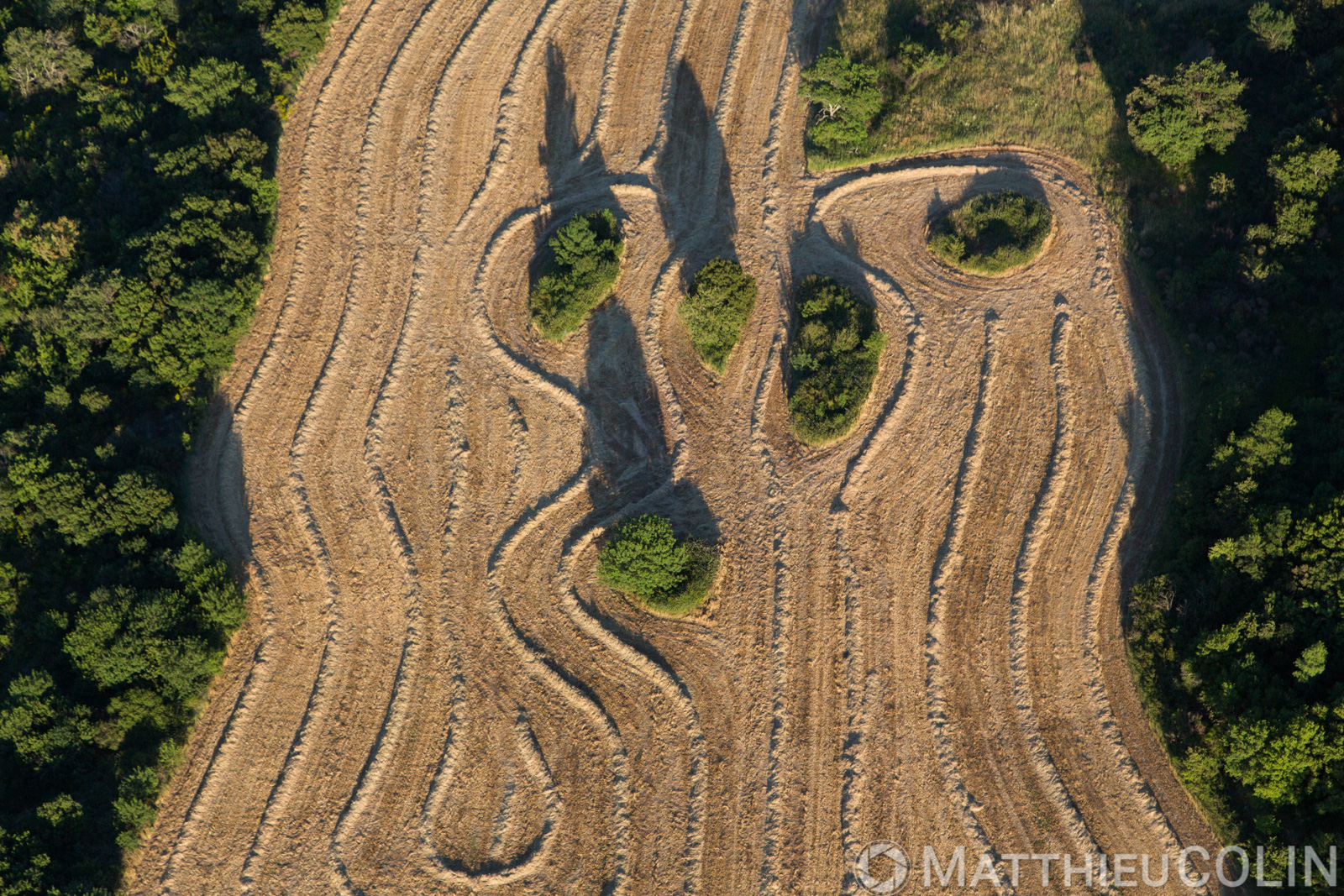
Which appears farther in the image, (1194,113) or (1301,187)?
(1194,113)

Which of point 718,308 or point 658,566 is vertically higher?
point 718,308

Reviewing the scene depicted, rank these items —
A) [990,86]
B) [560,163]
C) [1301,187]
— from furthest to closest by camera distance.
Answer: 1. [560,163]
2. [990,86]
3. [1301,187]

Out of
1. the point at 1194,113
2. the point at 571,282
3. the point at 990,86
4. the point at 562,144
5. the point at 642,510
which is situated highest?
the point at 990,86

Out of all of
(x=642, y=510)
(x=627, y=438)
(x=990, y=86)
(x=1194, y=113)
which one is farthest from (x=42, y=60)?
(x=1194, y=113)

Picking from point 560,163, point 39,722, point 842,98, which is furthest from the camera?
point 560,163

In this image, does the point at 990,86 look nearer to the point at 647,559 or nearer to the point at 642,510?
the point at 642,510

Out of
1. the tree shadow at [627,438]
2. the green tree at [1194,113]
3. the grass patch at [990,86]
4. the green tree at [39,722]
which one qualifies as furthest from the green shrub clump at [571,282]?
the green tree at [1194,113]
